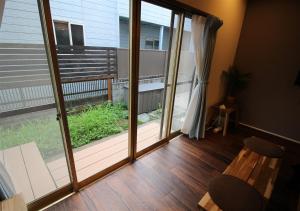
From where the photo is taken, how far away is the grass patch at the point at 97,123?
9.95 ft

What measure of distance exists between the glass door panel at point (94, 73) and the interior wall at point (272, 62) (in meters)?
2.40

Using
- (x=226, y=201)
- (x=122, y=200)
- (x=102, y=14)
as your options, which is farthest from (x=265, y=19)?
(x=122, y=200)

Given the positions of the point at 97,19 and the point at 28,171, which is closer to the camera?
the point at 28,171

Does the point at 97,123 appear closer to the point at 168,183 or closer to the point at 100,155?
the point at 100,155

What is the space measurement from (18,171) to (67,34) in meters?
2.14

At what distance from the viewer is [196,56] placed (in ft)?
8.16

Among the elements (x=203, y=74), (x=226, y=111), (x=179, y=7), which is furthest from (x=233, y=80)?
(x=179, y=7)

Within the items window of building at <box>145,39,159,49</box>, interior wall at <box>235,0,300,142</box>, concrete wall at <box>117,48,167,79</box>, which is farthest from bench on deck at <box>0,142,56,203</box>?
interior wall at <box>235,0,300,142</box>

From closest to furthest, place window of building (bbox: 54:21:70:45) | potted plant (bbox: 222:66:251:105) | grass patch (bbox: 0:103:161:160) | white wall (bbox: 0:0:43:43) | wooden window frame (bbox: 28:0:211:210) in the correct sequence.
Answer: white wall (bbox: 0:0:43:43), wooden window frame (bbox: 28:0:211:210), grass patch (bbox: 0:103:161:160), window of building (bbox: 54:21:70:45), potted plant (bbox: 222:66:251:105)

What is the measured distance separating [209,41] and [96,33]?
2.16m

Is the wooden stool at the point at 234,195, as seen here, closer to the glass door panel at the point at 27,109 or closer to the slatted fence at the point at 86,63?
the glass door panel at the point at 27,109

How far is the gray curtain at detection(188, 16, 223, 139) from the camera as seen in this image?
230 centimetres

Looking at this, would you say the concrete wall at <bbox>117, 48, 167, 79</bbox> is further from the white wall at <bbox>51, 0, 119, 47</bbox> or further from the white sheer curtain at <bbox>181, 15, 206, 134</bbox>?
the white sheer curtain at <bbox>181, 15, 206, 134</bbox>

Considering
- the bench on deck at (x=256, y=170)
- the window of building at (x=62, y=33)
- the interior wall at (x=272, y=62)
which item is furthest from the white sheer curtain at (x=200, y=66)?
the window of building at (x=62, y=33)
